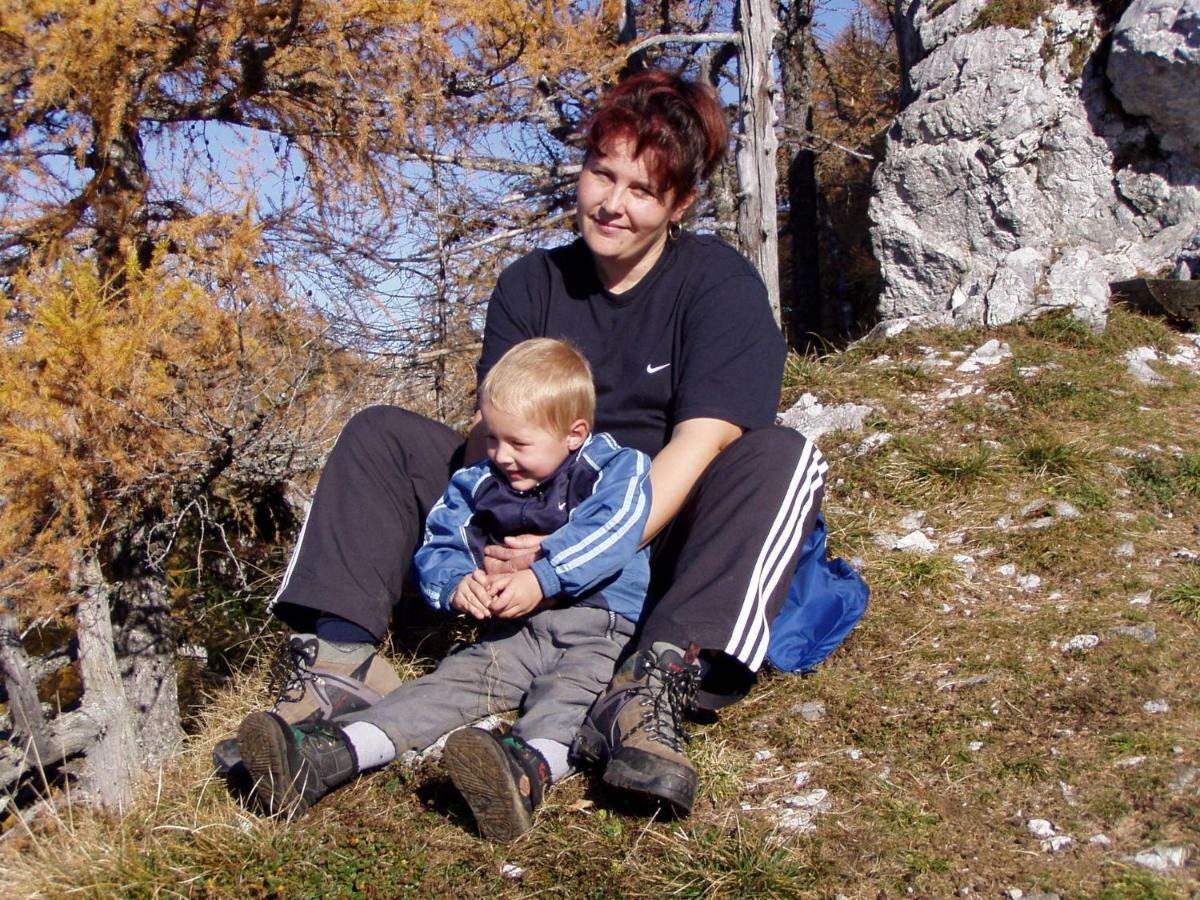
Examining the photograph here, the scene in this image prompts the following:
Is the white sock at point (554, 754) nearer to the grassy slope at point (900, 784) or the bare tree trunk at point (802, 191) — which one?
the grassy slope at point (900, 784)

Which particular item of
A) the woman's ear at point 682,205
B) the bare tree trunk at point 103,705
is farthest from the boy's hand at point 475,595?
the bare tree trunk at point 103,705

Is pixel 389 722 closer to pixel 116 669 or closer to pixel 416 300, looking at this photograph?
pixel 116 669

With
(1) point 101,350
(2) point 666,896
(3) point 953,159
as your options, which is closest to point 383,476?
(2) point 666,896

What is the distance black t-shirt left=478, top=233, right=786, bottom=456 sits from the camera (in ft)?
9.13

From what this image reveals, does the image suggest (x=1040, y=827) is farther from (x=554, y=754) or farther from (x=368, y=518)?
(x=368, y=518)

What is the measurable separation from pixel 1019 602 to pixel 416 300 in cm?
570

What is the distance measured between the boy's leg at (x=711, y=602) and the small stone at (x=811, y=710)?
0.22 m

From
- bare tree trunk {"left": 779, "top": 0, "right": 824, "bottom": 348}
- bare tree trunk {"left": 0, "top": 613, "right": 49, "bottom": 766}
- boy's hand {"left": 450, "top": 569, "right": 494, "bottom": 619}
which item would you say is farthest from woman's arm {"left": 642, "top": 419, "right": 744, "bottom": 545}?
bare tree trunk {"left": 779, "top": 0, "right": 824, "bottom": 348}

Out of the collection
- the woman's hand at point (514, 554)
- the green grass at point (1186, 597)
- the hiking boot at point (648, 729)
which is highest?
the woman's hand at point (514, 554)

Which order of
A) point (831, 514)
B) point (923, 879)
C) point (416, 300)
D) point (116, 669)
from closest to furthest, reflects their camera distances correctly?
1. point (923, 879)
2. point (831, 514)
3. point (116, 669)
4. point (416, 300)

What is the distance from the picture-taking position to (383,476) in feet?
9.08

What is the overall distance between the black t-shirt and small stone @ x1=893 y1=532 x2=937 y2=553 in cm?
117

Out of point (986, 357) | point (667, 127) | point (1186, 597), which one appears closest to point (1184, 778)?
point (1186, 597)

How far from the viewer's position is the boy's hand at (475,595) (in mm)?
2449
